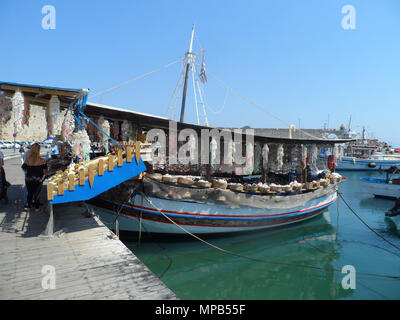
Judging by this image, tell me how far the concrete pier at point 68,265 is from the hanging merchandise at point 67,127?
224cm

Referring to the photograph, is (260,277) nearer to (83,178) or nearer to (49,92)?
(83,178)

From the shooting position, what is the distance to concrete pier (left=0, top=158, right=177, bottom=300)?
12.9 ft

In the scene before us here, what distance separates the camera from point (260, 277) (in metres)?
7.46

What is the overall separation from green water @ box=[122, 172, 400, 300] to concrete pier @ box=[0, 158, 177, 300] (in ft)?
7.43

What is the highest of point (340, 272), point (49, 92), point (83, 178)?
point (49, 92)

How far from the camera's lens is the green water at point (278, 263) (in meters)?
6.81

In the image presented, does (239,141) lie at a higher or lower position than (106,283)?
higher

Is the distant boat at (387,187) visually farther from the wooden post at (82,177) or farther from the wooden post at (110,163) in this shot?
the wooden post at (82,177)

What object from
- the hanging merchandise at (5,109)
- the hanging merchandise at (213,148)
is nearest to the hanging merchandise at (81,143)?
the hanging merchandise at (5,109)

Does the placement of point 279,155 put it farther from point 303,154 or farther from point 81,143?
point 81,143

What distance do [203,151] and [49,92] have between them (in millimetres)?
5320

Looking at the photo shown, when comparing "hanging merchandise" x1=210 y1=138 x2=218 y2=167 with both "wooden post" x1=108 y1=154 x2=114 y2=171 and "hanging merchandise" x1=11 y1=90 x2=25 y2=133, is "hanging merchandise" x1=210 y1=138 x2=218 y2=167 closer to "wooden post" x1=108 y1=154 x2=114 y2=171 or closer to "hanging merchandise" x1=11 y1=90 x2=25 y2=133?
"wooden post" x1=108 y1=154 x2=114 y2=171
